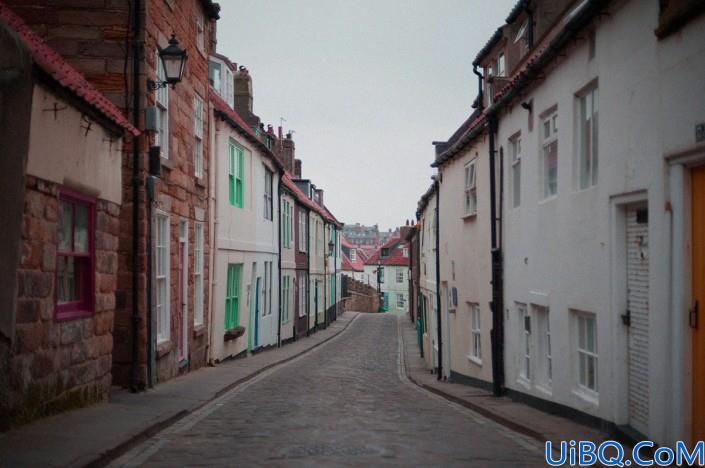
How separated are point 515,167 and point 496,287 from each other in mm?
2375

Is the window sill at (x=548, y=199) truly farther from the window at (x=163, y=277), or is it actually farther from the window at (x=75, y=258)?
the window at (x=163, y=277)

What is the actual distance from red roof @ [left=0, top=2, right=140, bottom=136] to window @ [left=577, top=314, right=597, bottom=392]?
22.9 ft

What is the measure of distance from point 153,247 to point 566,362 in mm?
7184

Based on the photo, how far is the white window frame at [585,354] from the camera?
36.8 feet

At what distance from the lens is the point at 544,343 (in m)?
14.0

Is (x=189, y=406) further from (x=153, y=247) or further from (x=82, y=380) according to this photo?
(x=153, y=247)

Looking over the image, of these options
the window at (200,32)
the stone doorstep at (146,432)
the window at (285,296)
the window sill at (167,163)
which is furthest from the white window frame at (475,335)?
the window at (285,296)

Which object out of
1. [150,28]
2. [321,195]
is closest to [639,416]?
[150,28]

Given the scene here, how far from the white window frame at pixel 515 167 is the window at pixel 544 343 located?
2271mm

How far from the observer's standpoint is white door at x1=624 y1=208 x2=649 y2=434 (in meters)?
9.14

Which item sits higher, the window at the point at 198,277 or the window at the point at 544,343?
A: the window at the point at 198,277

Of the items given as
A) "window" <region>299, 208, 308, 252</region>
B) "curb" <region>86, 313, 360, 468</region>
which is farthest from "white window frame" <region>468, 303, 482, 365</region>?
"window" <region>299, 208, 308, 252</region>

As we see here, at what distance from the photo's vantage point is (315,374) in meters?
21.8

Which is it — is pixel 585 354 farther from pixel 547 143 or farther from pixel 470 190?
pixel 470 190
